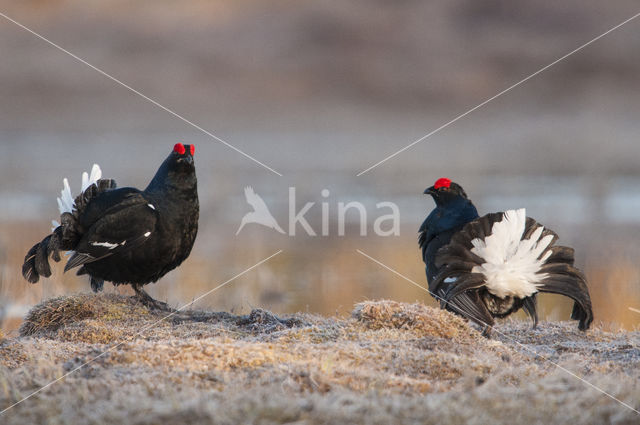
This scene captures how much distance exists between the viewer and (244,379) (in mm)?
4074

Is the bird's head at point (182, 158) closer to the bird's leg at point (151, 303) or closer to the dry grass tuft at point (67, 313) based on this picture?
the bird's leg at point (151, 303)

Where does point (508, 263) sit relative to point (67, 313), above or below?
above

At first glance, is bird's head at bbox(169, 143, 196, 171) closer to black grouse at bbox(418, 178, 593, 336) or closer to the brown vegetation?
the brown vegetation

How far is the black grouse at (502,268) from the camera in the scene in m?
6.19

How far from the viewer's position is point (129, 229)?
23.2ft

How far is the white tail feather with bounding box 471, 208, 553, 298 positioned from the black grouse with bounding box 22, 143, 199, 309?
118 inches

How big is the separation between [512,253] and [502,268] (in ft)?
0.52

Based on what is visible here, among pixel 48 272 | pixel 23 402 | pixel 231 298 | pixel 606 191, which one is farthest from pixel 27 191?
pixel 23 402

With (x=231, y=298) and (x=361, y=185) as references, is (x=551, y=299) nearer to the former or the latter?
(x=231, y=298)

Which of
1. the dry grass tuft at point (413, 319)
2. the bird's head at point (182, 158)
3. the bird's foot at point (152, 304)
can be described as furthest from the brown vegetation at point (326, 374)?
the bird's head at point (182, 158)

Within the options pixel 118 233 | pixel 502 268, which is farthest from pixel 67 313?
pixel 502 268

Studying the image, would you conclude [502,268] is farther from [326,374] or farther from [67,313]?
[67,313]

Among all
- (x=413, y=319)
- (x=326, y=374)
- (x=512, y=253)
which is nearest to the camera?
(x=326, y=374)

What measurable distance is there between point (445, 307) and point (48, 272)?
4054 mm
